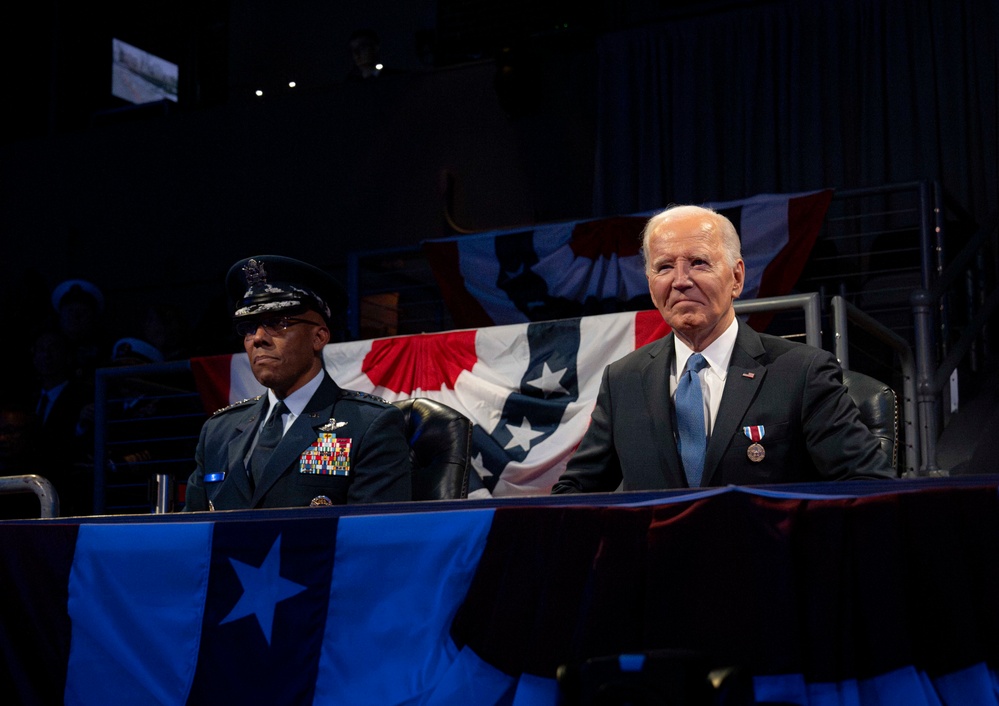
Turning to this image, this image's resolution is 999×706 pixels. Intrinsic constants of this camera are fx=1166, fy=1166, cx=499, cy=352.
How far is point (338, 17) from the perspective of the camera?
9.71 m

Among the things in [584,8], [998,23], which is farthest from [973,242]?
[584,8]

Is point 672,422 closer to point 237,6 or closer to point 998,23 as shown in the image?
point 998,23

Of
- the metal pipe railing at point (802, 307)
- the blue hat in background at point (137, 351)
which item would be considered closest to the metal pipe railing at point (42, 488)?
the metal pipe railing at point (802, 307)

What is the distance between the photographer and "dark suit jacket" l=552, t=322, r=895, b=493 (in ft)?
8.40

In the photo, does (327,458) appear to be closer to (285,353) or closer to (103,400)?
→ (285,353)

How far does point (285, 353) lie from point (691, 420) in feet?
4.62

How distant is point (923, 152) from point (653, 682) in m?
6.60

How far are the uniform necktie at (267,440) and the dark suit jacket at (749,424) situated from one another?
113cm

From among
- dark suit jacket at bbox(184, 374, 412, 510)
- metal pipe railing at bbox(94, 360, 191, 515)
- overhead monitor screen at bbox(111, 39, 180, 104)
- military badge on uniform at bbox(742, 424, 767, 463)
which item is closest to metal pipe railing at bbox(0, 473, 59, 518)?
dark suit jacket at bbox(184, 374, 412, 510)

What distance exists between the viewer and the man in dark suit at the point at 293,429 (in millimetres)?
3451

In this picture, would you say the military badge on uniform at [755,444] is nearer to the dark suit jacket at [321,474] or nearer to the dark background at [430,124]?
the dark suit jacket at [321,474]

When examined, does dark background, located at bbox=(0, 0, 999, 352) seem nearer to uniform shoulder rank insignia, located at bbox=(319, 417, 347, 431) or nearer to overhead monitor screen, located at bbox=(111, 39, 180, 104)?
overhead monitor screen, located at bbox=(111, 39, 180, 104)

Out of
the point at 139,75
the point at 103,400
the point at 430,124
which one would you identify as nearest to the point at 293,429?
the point at 103,400

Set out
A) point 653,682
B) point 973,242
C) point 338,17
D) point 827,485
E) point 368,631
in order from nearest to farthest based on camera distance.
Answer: point 653,682 → point 827,485 → point 368,631 → point 973,242 → point 338,17
